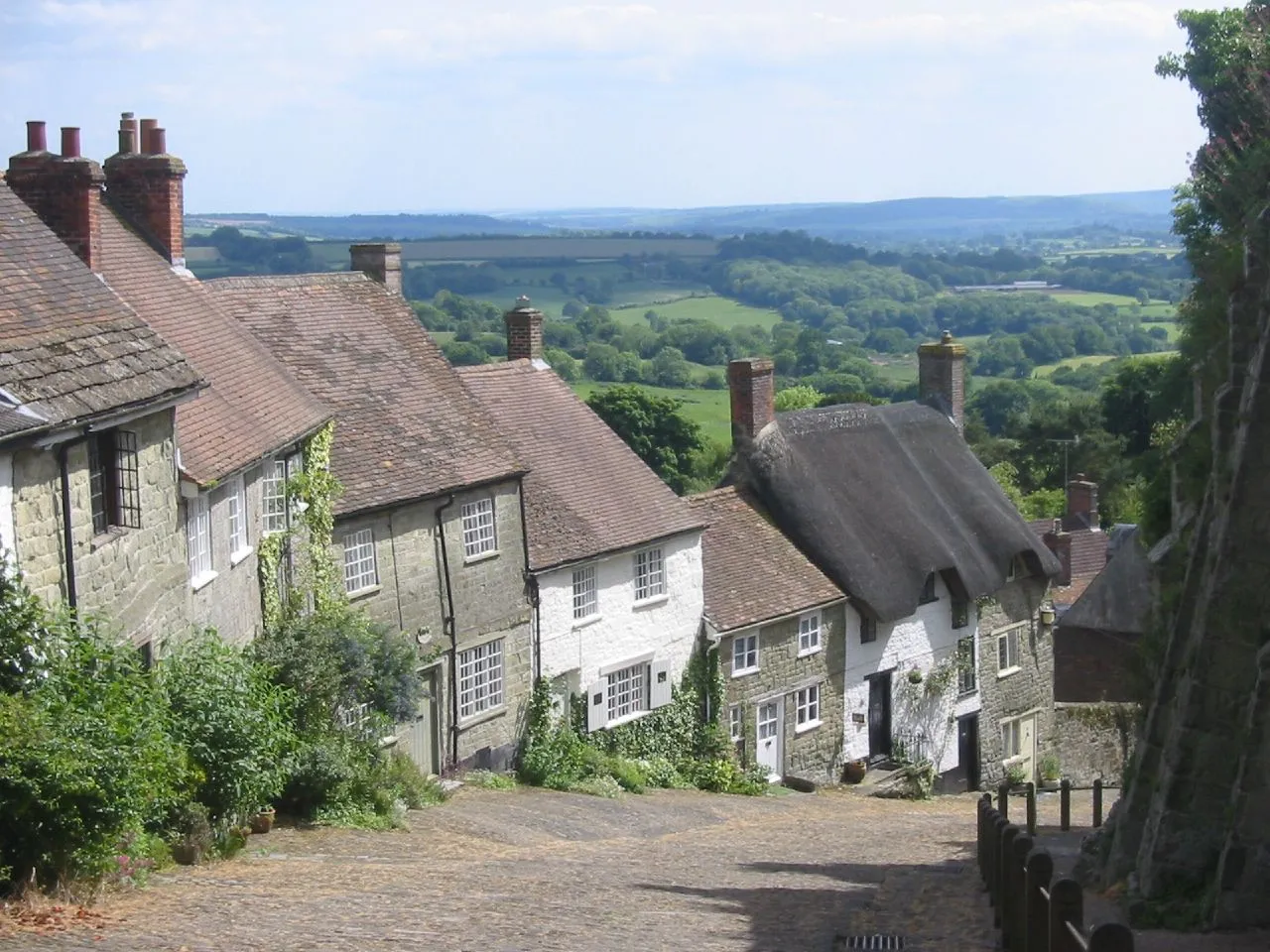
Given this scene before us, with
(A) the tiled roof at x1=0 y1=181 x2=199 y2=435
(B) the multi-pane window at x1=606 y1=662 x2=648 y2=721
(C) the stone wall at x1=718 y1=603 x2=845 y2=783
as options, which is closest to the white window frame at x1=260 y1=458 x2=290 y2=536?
Answer: (A) the tiled roof at x1=0 y1=181 x2=199 y2=435

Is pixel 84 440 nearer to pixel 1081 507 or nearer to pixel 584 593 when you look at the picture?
pixel 584 593

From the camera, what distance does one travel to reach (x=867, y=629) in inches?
1328

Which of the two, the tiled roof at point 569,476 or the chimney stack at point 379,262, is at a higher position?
the chimney stack at point 379,262

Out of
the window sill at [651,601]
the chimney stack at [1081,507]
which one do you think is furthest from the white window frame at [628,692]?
the chimney stack at [1081,507]

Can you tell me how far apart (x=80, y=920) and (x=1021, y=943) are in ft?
19.8

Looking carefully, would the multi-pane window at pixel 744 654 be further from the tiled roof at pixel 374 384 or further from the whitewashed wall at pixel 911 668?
the tiled roof at pixel 374 384

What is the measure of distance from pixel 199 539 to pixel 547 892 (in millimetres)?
6739

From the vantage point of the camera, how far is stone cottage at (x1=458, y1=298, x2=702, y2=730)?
28.2 m

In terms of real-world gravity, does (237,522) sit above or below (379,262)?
below

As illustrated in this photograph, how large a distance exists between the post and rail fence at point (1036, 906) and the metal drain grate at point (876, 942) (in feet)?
2.45

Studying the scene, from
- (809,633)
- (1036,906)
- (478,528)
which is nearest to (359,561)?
(478,528)

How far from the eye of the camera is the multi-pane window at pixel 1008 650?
37531 mm

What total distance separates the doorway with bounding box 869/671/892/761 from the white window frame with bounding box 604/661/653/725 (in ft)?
20.8

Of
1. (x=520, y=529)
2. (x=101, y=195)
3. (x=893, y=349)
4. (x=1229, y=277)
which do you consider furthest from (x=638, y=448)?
(x=893, y=349)
